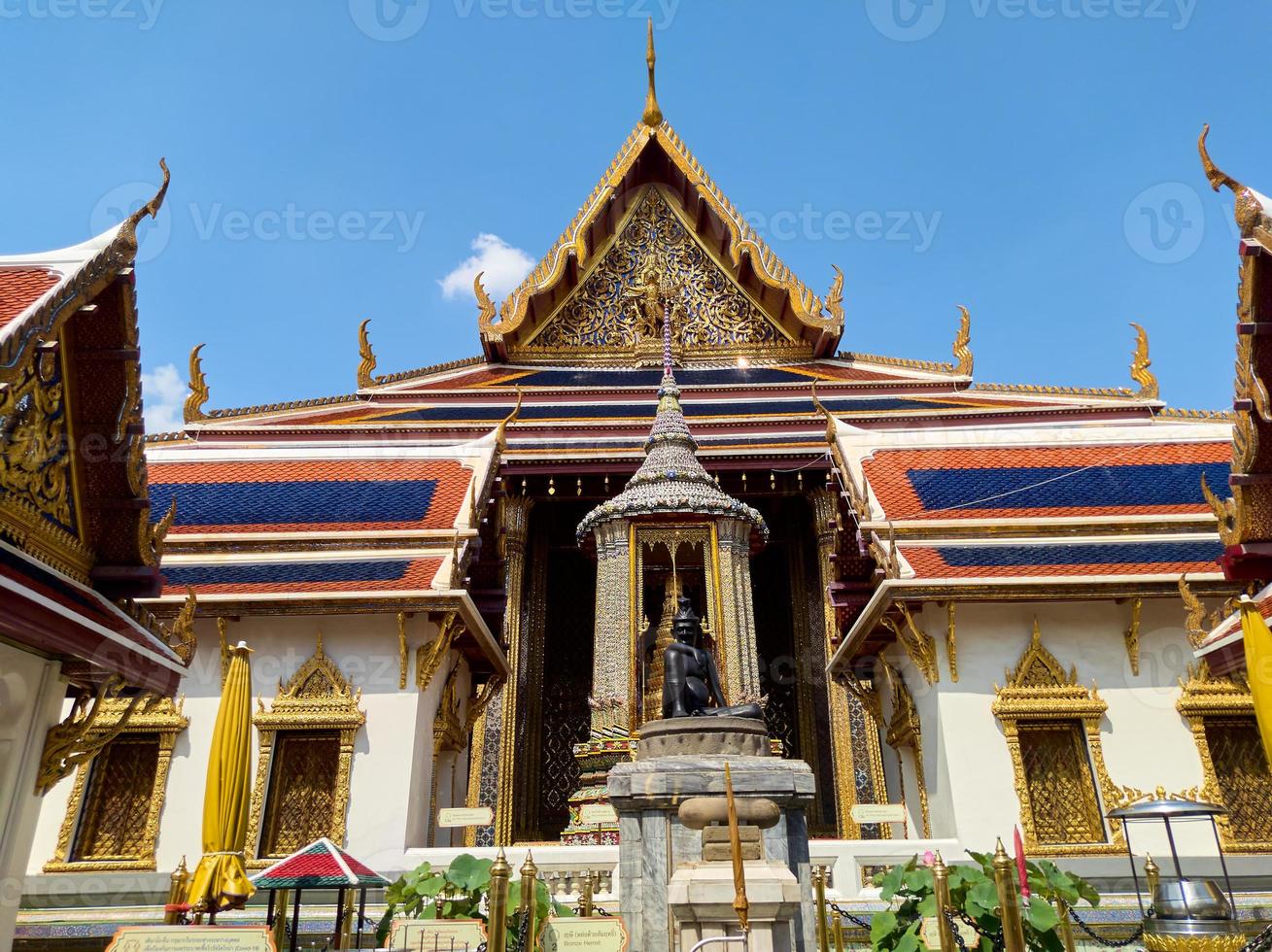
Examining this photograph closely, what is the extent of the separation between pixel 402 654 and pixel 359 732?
68 cm

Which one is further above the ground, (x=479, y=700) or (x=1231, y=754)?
(x=479, y=700)

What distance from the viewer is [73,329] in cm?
430

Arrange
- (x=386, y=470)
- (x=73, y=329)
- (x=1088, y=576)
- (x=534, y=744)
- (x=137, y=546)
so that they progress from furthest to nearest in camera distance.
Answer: (x=534, y=744) < (x=386, y=470) < (x=1088, y=576) < (x=137, y=546) < (x=73, y=329)

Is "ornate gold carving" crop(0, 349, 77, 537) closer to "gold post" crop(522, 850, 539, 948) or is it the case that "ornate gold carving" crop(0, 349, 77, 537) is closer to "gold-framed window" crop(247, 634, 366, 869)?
"gold post" crop(522, 850, 539, 948)

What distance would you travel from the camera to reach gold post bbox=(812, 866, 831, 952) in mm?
4945

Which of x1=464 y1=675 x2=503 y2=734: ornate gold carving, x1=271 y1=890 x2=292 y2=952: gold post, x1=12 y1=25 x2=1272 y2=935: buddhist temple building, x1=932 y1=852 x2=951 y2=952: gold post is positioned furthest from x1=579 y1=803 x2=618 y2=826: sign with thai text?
x1=932 y1=852 x2=951 y2=952: gold post

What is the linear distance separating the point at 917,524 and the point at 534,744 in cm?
597

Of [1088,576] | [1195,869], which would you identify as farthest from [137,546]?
[1195,869]

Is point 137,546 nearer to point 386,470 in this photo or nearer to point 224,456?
point 386,470

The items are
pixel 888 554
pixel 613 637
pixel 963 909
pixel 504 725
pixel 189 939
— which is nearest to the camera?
pixel 189 939

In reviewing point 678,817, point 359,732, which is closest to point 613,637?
point 359,732

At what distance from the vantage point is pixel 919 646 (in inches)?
298

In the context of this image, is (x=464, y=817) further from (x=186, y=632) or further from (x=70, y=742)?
(x=70, y=742)

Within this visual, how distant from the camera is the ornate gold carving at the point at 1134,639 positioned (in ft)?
24.3
